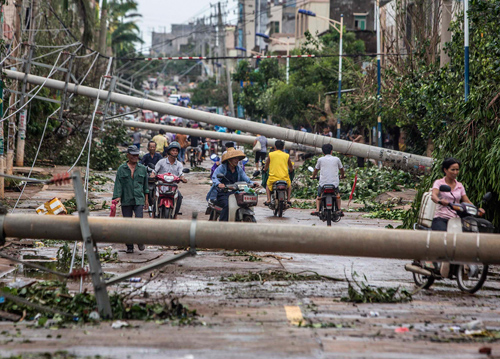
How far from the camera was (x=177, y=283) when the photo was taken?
8.75 meters

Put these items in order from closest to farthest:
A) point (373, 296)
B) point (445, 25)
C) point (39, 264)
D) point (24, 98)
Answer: point (373, 296), point (39, 264), point (445, 25), point (24, 98)

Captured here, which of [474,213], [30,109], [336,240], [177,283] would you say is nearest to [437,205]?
[474,213]

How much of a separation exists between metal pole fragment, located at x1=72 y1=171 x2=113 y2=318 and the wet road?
246 mm

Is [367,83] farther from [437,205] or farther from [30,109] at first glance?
[437,205]

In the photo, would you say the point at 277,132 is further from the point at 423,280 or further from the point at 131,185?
the point at 423,280

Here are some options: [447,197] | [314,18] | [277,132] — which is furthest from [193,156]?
[314,18]

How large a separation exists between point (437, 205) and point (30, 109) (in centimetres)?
1977

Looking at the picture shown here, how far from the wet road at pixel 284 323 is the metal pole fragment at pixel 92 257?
0.25m

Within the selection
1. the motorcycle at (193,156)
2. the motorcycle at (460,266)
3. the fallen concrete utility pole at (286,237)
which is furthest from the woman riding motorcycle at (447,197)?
the motorcycle at (193,156)

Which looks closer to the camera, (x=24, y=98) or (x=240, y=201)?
(x=240, y=201)

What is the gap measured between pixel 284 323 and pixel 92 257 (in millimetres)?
1857

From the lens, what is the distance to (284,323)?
260 inches

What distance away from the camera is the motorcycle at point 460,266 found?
8.39m

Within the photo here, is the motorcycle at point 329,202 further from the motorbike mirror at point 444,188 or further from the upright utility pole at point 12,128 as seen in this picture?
the upright utility pole at point 12,128
